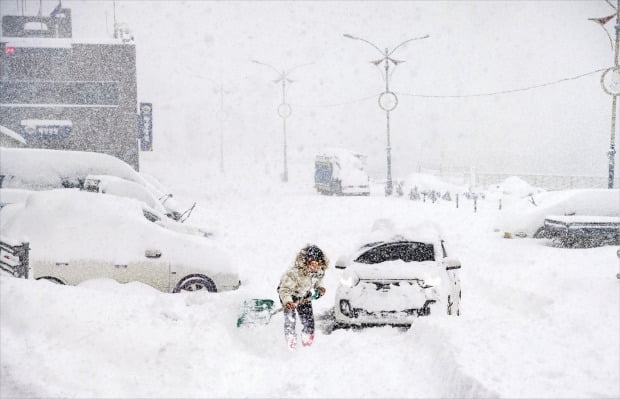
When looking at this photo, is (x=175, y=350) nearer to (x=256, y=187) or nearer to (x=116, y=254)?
(x=116, y=254)

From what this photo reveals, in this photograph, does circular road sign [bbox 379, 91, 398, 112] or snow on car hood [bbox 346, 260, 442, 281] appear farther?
circular road sign [bbox 379, 91, 398, 112]

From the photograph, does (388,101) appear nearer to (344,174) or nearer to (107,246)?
(344,174)

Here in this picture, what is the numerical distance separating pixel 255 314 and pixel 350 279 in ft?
5.03

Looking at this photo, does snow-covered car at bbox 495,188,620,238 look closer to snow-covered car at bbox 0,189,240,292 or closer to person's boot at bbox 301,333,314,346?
snow-covered car at bbox 0,189,240,292

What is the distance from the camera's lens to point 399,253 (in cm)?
824

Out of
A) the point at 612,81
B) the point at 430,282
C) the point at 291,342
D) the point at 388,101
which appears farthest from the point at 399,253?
the point at 388,101

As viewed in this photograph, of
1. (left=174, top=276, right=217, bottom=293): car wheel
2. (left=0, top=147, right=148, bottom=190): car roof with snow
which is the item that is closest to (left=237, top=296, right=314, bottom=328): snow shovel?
(left=174, top=276, right=217, bottom=293): car wheel

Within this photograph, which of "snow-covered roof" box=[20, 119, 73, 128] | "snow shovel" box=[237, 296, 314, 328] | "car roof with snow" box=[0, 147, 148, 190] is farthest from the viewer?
"snow-covered roof" box=[20, 119, 73, 128]

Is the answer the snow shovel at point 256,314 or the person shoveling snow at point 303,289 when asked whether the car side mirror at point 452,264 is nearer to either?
the person shoveling snow at point 303,289

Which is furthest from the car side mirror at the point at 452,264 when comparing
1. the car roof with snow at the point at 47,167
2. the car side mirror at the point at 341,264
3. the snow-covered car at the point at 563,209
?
the car roof with snow at the point at 47,167

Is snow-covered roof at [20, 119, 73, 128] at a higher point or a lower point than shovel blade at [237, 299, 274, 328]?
higher

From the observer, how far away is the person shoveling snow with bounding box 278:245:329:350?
20.5ft

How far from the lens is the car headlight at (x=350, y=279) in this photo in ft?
24.5

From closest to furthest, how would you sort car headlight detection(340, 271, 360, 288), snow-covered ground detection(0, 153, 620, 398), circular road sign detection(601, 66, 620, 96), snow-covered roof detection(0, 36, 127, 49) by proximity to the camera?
snow-covered ground detection(0, 153, 620, 398)
car headlight detection(340, 271, 360, 288)
circular road sign detection(601, 66, 620, 96)
snow-covered roof detection(0, 36, 127, 49)
